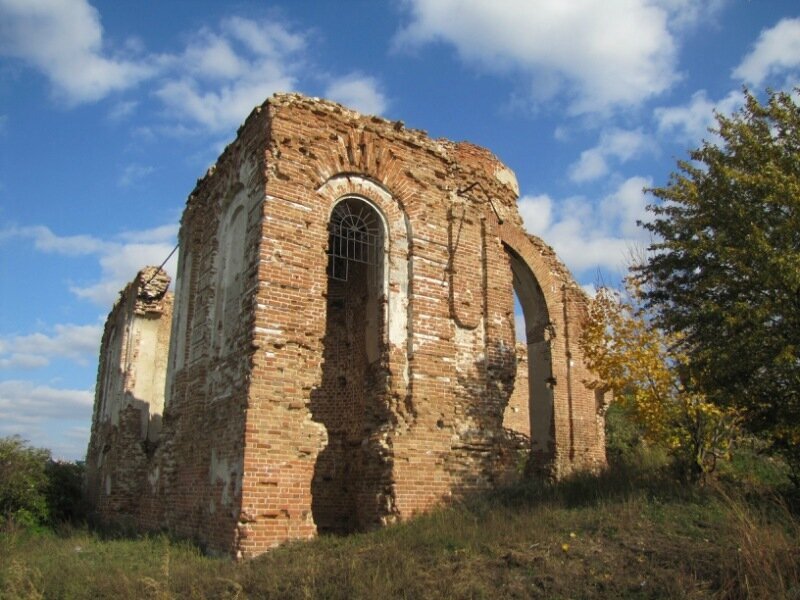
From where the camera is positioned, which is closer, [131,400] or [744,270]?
[744,270]

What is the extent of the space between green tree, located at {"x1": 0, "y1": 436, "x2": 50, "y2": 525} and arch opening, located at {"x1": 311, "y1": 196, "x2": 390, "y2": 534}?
6.72 m

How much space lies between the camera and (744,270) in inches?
347

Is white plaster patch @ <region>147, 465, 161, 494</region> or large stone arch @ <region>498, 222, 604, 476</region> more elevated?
large stone arch @ <region>498, 222, 604, 476</region>

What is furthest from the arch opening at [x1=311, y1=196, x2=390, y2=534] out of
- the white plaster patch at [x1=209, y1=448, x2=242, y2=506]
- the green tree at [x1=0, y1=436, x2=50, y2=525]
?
the green tree at [x1=0, y1=436, x2=50, y2=525]

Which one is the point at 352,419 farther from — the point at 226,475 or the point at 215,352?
the point at 226,475

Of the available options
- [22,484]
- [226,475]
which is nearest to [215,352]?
[226,475]

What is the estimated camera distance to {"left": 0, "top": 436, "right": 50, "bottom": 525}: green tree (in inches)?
559

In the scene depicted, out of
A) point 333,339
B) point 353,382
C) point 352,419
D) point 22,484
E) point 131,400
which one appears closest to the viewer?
point 352,419

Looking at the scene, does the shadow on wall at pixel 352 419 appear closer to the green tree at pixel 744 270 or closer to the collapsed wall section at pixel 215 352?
the collapsed wall section at pixel 215 352

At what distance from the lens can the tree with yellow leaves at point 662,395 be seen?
9812 millimetres

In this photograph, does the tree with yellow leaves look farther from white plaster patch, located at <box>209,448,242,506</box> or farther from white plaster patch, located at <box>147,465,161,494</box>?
white plaster patch, located at <box>147,465,161,494</box>

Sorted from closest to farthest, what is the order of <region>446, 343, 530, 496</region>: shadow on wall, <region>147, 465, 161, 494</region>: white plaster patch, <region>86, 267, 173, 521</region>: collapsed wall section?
<region>446, 343, 530, 496</region>: shadow on wall → <region>147, 465, 161, 494</region>: white plaster patch → <region>86, 267, 173, 521</region>: collapsed wall section

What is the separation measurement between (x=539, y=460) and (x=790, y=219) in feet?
26.0

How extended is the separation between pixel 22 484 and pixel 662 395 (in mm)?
13342
